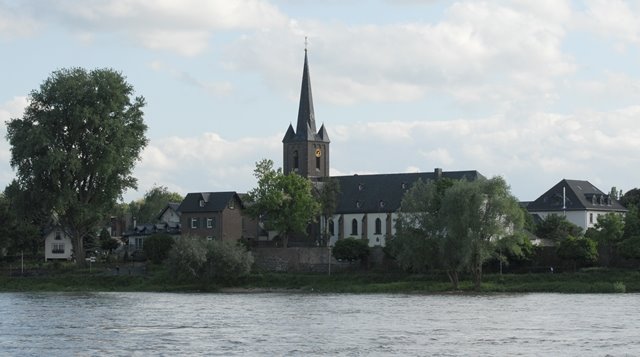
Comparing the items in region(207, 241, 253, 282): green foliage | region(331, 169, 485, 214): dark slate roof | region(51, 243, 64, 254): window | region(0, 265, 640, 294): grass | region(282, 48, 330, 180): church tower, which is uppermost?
region(282, 48, 330, 180): church tower

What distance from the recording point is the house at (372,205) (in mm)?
133625

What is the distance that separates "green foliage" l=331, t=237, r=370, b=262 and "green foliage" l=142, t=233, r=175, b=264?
51.0ft

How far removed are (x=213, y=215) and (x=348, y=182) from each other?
22.4 metres

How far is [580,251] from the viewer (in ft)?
317

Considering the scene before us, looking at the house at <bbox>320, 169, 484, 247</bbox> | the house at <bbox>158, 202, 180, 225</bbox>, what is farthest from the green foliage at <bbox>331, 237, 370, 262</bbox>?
the house at <bbox>158, 202, 180, 225</bbox>

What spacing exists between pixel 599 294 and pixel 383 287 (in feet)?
56.4

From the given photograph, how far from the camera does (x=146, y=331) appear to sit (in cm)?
5603

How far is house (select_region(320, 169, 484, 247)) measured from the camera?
13362 centimetres

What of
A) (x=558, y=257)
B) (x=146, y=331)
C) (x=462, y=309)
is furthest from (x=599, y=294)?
(x=146, y=331)

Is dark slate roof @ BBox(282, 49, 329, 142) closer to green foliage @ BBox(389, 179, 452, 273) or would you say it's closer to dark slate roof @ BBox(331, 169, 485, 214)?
dark slate roof @ BBox(331, 169, 485, 214)

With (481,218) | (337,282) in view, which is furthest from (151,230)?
(481,218)

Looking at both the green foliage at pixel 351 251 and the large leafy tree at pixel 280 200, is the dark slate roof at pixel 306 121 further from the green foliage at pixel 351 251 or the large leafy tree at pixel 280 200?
the green foliage at pixel 351 251

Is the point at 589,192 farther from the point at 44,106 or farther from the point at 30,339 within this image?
the point at 30,339

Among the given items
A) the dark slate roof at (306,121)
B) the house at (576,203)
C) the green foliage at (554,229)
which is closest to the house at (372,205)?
the dark slate roof at (306,121)
